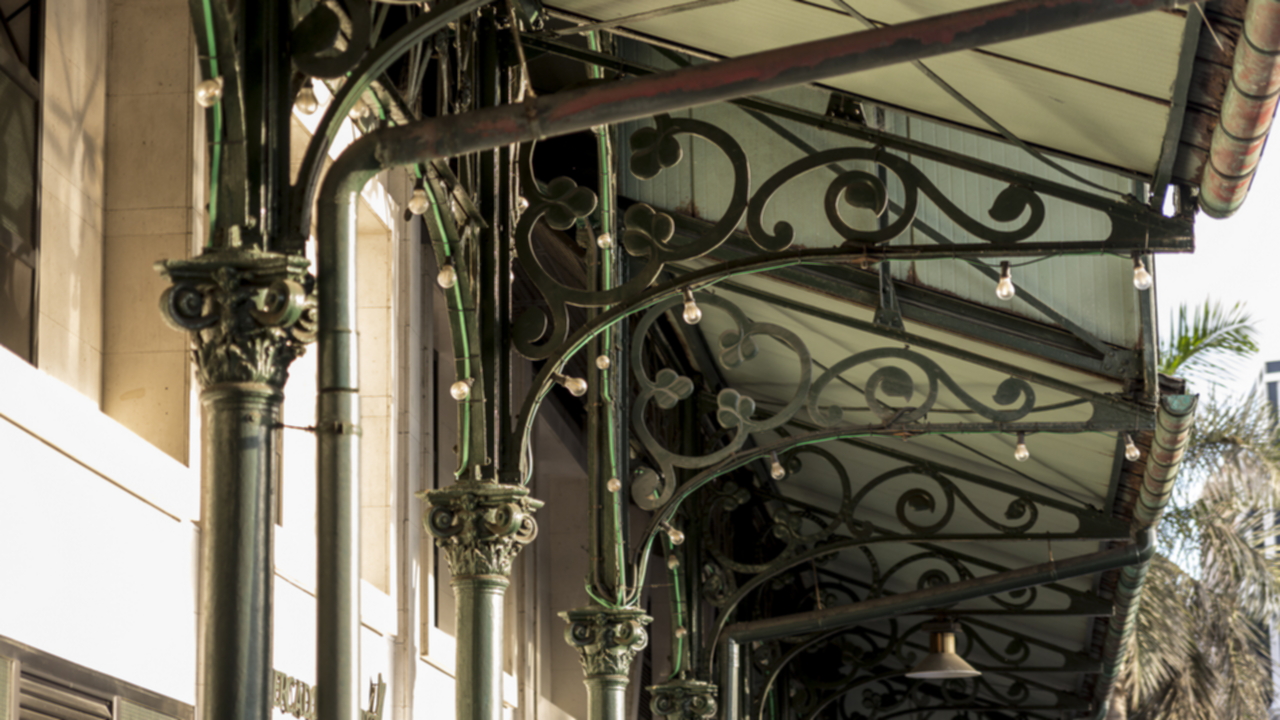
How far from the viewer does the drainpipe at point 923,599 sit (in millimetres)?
11641

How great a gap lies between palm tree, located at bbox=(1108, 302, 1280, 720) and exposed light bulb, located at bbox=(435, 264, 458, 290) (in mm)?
20677

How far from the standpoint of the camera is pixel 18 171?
19.5ft

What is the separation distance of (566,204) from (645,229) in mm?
439

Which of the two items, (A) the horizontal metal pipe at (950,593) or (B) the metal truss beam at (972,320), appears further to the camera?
(A) the horizontal metal pipe at (950,593)

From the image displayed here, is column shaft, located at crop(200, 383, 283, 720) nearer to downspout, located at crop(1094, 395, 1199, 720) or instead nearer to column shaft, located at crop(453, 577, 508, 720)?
column shaft, located at crop(453, 577, 508, 720)

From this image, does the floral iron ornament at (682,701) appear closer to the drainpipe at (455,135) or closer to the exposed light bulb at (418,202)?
the exposed light bulb at (418,202)

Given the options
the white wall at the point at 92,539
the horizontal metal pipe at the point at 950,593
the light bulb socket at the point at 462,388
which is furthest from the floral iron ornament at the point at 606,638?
the horizontal metal pipe at the point at 950,593

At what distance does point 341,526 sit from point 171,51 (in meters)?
3.55

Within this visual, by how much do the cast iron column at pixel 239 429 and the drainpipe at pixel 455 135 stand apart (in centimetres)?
14

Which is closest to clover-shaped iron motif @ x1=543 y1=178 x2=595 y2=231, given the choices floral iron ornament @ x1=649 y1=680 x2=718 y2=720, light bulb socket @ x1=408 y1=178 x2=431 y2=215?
light bulb socket @ x1=408 y1=178 x2=431 y2=215

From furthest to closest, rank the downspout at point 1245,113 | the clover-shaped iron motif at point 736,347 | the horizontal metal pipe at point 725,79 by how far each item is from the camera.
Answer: the clover-shaped iron motif at point 736,347 → the downspout at point 1245,113 → the horizontal metal pipe at point 725,79

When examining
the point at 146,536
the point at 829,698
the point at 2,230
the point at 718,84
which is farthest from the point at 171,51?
the point at 829,698

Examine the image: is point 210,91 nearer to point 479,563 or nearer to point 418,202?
point 418,202

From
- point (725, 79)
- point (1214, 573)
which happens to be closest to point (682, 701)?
point (725, 79)
